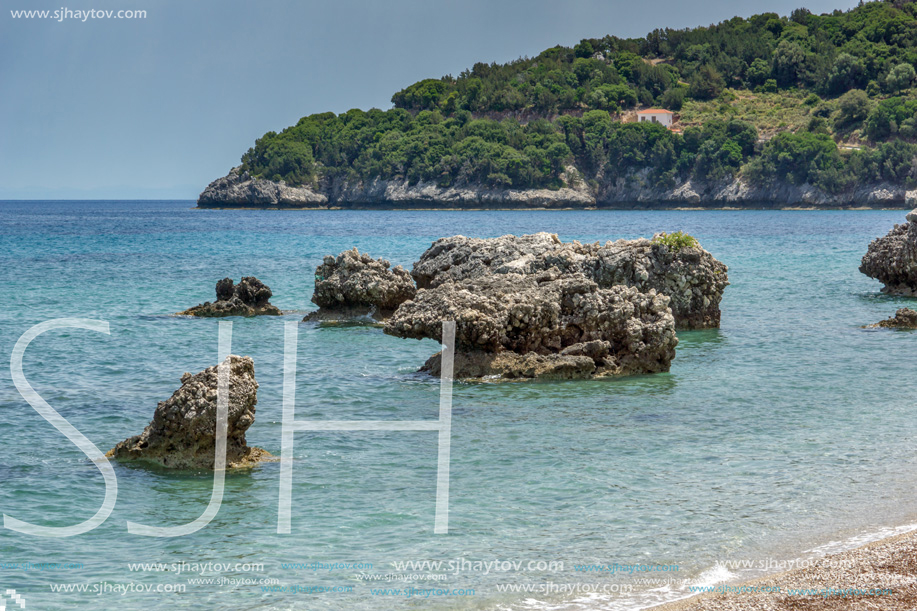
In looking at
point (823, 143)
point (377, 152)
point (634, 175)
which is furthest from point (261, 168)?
point (823, 143)

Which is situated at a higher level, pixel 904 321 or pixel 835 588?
pixel 904 321

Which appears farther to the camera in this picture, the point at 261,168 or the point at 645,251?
the point at 261,168

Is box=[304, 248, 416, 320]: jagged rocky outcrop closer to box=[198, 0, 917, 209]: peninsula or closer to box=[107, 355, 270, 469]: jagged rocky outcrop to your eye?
box=[107, 355, 270, 469]: jagged rocky outcrop

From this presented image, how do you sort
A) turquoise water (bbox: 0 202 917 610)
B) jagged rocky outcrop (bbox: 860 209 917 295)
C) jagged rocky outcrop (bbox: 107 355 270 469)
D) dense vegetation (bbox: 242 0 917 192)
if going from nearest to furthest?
1. turquoise water (bbox: 0 202 917 610)
2. jagged rocky outcrop (bbox: 107 355 270 469)
3. jagged rocky outcrop (bbox: 860 209 917 295)
4. dense vegetation (bbox: 242 0 917 192)

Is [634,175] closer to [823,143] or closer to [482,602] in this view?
[823,143]

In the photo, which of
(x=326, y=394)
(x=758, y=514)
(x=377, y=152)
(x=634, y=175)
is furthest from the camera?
(x=377, y=152)

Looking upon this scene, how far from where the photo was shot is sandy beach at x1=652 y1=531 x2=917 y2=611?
564 centimetres

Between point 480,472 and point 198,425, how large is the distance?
8.61 ft

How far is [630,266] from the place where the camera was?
1783 centimetres

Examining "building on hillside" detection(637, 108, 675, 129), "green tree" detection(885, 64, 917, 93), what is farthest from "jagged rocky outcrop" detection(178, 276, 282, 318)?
"building on hillside" detection(637, 108, 675, 129)

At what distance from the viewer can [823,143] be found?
136 metres

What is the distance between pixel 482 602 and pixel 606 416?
16.9 ft

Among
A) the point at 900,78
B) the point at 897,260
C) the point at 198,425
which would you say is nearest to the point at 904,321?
the point at 897,260

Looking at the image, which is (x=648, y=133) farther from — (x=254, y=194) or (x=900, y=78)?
(x=254, y=194)
